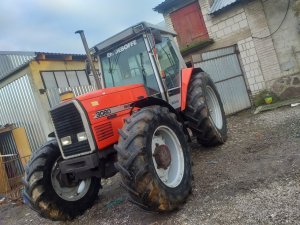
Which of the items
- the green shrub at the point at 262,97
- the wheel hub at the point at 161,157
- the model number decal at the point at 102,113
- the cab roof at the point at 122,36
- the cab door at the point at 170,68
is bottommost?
the green shrub at the point at 262,97

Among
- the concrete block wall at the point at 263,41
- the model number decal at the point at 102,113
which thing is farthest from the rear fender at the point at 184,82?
the concrete block wall at the point at 263,41

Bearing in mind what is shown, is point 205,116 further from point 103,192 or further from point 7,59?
Answer: point 7,59

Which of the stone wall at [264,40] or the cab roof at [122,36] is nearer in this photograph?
the cab roof at [122,36]

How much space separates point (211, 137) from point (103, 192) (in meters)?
2.18

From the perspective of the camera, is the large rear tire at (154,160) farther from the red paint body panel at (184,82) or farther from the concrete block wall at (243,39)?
the concrete block wall at (243,39)

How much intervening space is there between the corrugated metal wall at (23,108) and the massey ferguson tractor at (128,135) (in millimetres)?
8336

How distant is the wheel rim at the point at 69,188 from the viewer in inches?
192

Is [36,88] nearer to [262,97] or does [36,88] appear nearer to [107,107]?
[262,97]

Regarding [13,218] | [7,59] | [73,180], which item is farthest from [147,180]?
[7,59]

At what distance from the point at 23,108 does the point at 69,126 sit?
33.6 ft

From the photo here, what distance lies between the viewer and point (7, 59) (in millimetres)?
15938

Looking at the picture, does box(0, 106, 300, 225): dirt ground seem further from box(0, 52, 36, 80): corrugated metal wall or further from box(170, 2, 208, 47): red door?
box(0, 52, 36, 80): corrugated metal wall

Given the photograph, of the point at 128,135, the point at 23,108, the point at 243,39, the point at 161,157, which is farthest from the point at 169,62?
the point at 23,108

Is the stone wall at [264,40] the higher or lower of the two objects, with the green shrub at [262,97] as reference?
higher
